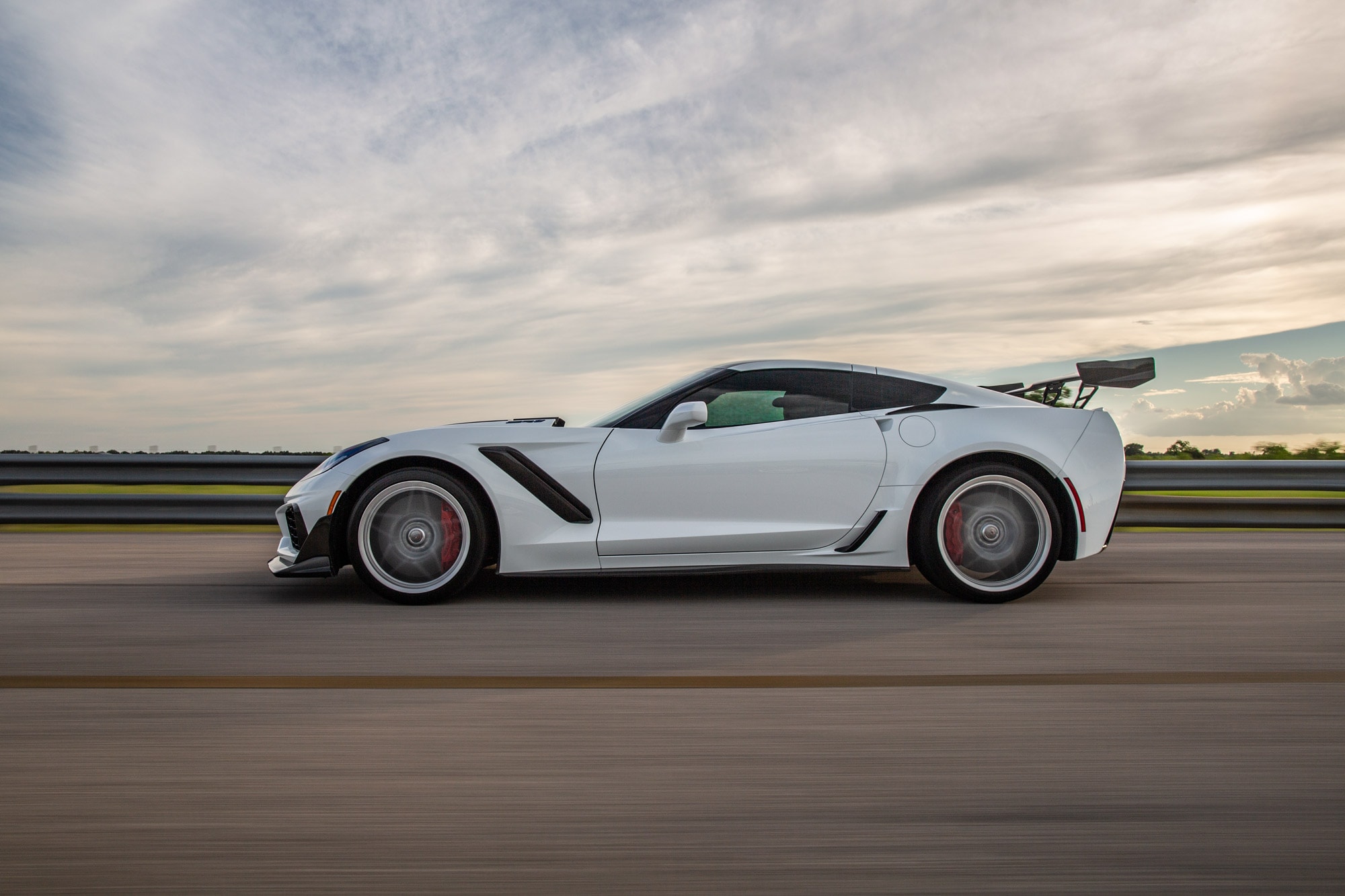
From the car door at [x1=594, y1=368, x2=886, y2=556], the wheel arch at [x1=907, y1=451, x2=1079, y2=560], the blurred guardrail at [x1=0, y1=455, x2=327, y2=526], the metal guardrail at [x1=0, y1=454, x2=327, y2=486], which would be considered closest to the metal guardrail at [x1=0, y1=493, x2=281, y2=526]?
the blurred guardrail at [x1=0, y1=455, x2=327, y2=526]

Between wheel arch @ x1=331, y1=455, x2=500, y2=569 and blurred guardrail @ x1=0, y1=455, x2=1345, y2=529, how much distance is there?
402cm

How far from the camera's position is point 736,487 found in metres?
4.71

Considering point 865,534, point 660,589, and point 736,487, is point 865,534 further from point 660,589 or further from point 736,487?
point 660,589

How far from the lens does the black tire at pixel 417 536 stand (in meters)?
4.73

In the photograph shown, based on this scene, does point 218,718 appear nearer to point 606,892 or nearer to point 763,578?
point 606,892

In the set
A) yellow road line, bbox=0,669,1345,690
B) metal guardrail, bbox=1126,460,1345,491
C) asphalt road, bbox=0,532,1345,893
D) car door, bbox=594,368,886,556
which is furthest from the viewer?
metal guardrail, bbox=1126,460,1345,491

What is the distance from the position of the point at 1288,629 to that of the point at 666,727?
2.89 meters

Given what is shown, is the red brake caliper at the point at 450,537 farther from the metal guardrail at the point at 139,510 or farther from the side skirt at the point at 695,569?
the metal guardrail at the point at 139,510

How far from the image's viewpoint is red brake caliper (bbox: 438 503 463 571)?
15.6 ft

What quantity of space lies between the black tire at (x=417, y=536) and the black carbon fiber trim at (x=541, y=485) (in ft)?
0.73

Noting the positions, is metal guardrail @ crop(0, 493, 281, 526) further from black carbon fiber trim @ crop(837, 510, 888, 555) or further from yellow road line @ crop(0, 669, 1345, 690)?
black carbon fiber trim @ crop(837, 510, 888, 555)

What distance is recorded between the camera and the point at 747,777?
2.34 metres

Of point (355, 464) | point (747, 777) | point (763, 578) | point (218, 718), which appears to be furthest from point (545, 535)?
point (747, 777)

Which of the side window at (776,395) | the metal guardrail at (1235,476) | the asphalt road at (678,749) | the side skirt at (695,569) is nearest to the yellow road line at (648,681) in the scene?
the asphalt road at (678,749)
